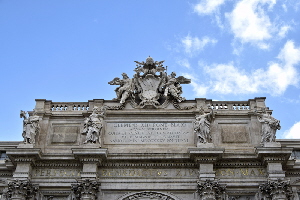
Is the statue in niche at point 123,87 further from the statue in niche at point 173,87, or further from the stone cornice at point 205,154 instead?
the stone cornice at point 205,154

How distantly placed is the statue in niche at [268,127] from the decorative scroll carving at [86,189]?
27.9 feet

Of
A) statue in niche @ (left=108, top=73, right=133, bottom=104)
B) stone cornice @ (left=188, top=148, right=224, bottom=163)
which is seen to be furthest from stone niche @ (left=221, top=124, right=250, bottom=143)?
statue in niche @ (left=108, top=73, right=133, bottom=104)

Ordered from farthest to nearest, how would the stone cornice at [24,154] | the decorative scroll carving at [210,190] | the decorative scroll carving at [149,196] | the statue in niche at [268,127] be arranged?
1. the statue in niche at [268,127]
2. the stone cornice at [24,154]
3. the decorative scroll carving at [149,196]
4. the decorative scroll carving at [210,190]

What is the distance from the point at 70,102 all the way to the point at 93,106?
1370mm

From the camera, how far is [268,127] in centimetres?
2514

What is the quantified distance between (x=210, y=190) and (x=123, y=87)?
7.61 m

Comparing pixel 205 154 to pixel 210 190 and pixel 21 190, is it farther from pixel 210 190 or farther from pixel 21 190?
pixel 21 190

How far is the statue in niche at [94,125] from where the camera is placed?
25.1 metres

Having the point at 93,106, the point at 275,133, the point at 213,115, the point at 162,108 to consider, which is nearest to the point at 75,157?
the point at 93,106

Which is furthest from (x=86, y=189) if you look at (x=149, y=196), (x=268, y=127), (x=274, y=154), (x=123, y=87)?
(x=268, y=127)

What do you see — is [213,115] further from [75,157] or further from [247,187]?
[75,157]

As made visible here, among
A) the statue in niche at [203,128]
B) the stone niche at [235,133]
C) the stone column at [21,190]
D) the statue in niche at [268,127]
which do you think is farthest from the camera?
the stone niche at [235,133]

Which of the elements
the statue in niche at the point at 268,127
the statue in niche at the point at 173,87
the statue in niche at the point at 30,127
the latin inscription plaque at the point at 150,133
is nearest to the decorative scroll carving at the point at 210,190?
the latin inscription plaque at the point at 150,133

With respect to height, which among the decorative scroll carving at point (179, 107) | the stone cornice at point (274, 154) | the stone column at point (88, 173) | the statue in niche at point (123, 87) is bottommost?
the stone column at point (88, 173)
